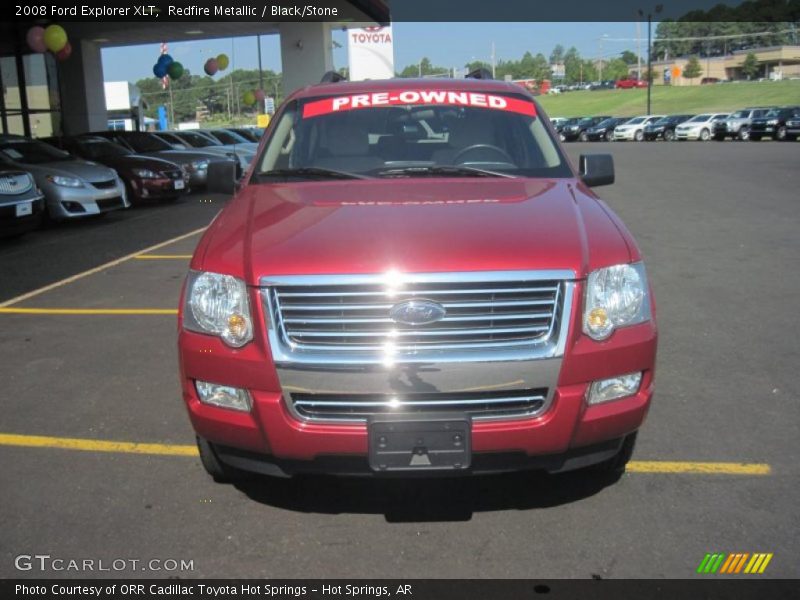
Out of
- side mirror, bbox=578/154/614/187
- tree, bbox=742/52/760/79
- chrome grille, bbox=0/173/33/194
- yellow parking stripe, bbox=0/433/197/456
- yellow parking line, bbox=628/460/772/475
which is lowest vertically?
yellow parking line, bbox=628/460/772/475

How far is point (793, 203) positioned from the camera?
44.4 ft

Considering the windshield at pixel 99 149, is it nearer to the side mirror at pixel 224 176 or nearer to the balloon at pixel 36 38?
the balloon at pixel 36 38

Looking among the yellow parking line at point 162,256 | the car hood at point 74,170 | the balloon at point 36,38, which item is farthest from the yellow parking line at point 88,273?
the balloon at point 36,38

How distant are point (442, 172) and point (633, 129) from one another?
4666 cm

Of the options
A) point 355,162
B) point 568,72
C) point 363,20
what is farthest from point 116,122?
point 568,72

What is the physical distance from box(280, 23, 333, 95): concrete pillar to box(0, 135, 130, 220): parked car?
1349cm

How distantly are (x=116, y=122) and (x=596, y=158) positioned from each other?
49.2m

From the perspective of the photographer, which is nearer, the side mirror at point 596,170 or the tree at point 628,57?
the side mirror at point 596,170

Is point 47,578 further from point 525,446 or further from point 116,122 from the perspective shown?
point 116,122

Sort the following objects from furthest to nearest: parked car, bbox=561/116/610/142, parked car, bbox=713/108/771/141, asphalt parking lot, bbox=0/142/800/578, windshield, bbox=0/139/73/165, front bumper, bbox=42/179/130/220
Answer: parked car, bbox=561/116/610/142, parked car, bbox=713/108/771/141, windshield, bbox=0/139/73/165, front bumper, bbox=42/179/130/220, asphalt parking lot, bbox=0/142/800/578

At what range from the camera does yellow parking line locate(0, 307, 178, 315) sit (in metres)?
6.88

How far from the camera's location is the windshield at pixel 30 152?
12.8 metres

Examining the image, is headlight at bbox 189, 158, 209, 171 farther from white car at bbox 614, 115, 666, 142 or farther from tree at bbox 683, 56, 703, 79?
tree at bbox 683, 56, 703, 79

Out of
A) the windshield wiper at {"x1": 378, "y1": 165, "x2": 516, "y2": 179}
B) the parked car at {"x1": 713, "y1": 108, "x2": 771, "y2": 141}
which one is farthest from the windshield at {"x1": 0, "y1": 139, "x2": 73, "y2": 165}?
the parked car at {"x1": 713, "y1": 108, "x2": 771, "y2": 141}
